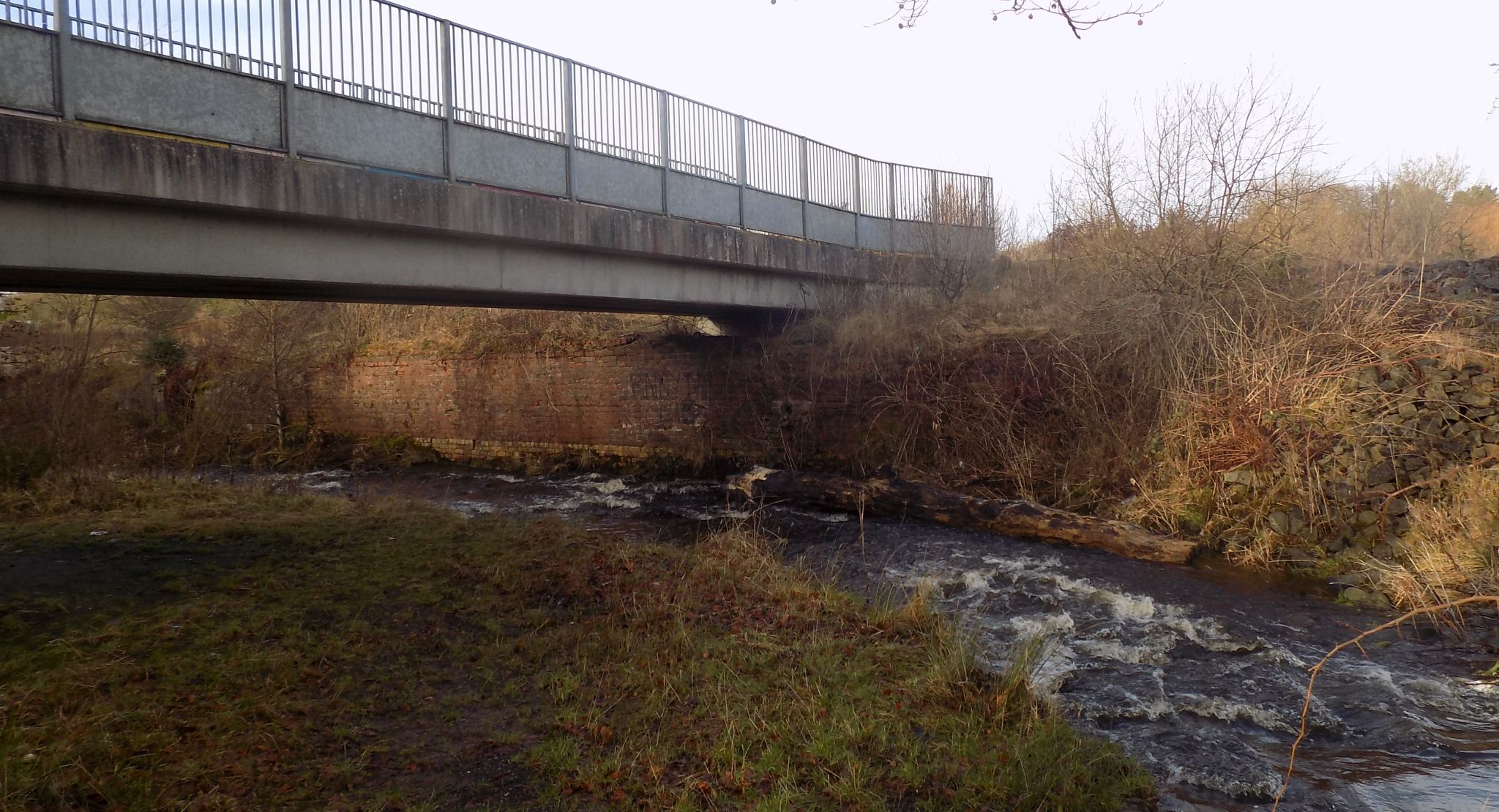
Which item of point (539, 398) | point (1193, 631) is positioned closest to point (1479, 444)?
point (1193, 631)

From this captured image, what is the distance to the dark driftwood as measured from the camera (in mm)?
9812

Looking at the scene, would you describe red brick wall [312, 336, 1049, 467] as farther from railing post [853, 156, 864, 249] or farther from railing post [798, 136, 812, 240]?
railing post [853, 156, 864, 249]

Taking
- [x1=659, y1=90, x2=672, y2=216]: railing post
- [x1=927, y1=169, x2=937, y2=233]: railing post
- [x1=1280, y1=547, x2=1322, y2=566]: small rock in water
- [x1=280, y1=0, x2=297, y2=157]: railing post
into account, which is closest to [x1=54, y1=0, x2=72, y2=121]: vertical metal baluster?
[x1=280, y1=0, x2=297, y2=157]: railing post

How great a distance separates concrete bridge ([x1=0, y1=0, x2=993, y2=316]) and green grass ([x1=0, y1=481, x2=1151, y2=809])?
9.00ft

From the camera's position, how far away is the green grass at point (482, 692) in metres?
3.90

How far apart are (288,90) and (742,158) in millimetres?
7708

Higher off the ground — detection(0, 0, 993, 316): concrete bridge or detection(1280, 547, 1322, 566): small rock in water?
detection(0, 0, 993, 316): concrete bridge

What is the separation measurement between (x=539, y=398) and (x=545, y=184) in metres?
9.22

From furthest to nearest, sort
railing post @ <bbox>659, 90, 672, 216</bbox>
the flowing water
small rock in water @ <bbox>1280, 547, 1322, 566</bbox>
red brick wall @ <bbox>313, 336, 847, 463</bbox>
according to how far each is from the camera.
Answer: red brick wall @ <bbox>313, 336, 847, 463</bbox> < railing post @ <bbox>659, 90, 672, 216</bbox> < small rock in water @ <bbox>1280, 547, 1322, 566</bbox> < the flowing water

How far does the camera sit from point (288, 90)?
8258 mm

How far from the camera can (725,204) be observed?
1407 cm

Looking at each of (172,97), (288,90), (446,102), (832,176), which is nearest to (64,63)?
(172,97)

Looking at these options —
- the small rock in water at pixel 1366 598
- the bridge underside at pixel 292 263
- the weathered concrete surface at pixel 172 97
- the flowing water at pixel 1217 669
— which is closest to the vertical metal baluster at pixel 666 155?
the bridge underside at pixel 292 263

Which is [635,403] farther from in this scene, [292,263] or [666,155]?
[292,263]
